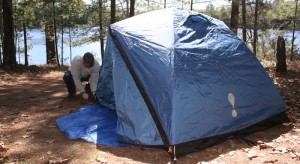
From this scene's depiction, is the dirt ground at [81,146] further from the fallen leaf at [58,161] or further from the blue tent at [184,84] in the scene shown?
the blue tent at [184,84]

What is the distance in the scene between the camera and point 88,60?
580 centimetres

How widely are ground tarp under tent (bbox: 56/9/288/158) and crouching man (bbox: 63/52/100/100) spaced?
0.99m

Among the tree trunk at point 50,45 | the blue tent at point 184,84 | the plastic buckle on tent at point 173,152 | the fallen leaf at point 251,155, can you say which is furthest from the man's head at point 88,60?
the tree trunk at point 50,45

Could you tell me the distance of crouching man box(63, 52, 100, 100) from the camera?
19.2 ft

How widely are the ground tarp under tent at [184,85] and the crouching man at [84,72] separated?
99cm

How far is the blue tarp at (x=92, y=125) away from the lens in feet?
14.9

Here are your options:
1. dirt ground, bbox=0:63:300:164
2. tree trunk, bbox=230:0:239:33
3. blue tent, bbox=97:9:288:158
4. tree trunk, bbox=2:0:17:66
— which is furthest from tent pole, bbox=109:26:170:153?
tree trunk, bbox=230:0:239:33

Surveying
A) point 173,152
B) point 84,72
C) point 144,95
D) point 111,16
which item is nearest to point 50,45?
point 111,16

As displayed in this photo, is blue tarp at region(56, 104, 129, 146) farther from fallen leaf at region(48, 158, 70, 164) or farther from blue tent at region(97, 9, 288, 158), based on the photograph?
fallen leaf at region(48, 158, 70, 164)

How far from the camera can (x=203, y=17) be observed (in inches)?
201

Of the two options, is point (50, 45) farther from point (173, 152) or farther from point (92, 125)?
point (173, 152)

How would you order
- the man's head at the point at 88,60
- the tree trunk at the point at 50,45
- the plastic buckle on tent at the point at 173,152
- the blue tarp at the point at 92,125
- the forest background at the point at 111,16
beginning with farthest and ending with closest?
the tree trunk at the point at 50,45, the forest background at the point at 111,16, the man's head at the point at 88,60, the blue tarp at the point at 92,125, the plastic buckle on tent at the point at 173,152

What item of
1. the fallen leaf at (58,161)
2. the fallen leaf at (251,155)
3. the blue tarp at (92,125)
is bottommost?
the fallen leaf at (251,155)

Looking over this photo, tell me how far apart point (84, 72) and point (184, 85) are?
2.79 m
